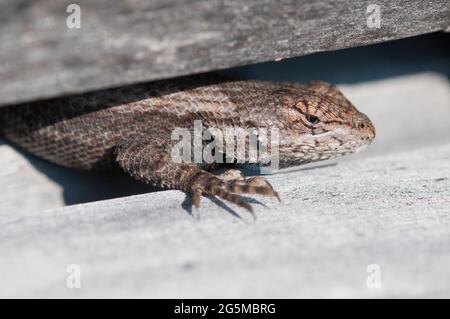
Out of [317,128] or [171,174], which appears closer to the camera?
[171,174]

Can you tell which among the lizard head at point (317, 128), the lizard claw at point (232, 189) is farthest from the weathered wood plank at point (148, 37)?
the lizard head at point (317, 128)

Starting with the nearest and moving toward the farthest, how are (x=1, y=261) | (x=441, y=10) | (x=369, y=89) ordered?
(x=1, y=261)
(x=441, y=10)
(x=369, y=89)

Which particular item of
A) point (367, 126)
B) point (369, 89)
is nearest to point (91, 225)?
point (367, 126)

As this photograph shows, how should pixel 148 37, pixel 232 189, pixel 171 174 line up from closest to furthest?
1. pixel 148 37
2. pixel 232 189
3. pixel 171 174

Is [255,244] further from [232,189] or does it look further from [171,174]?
[171,174]

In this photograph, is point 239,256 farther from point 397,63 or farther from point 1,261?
point 397,63

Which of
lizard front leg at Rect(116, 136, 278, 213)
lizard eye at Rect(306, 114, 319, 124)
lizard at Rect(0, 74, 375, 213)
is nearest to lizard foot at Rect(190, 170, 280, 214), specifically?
lizard front leg at Rect(116, 136, 278, 213)

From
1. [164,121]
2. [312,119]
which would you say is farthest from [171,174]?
[312,119]
